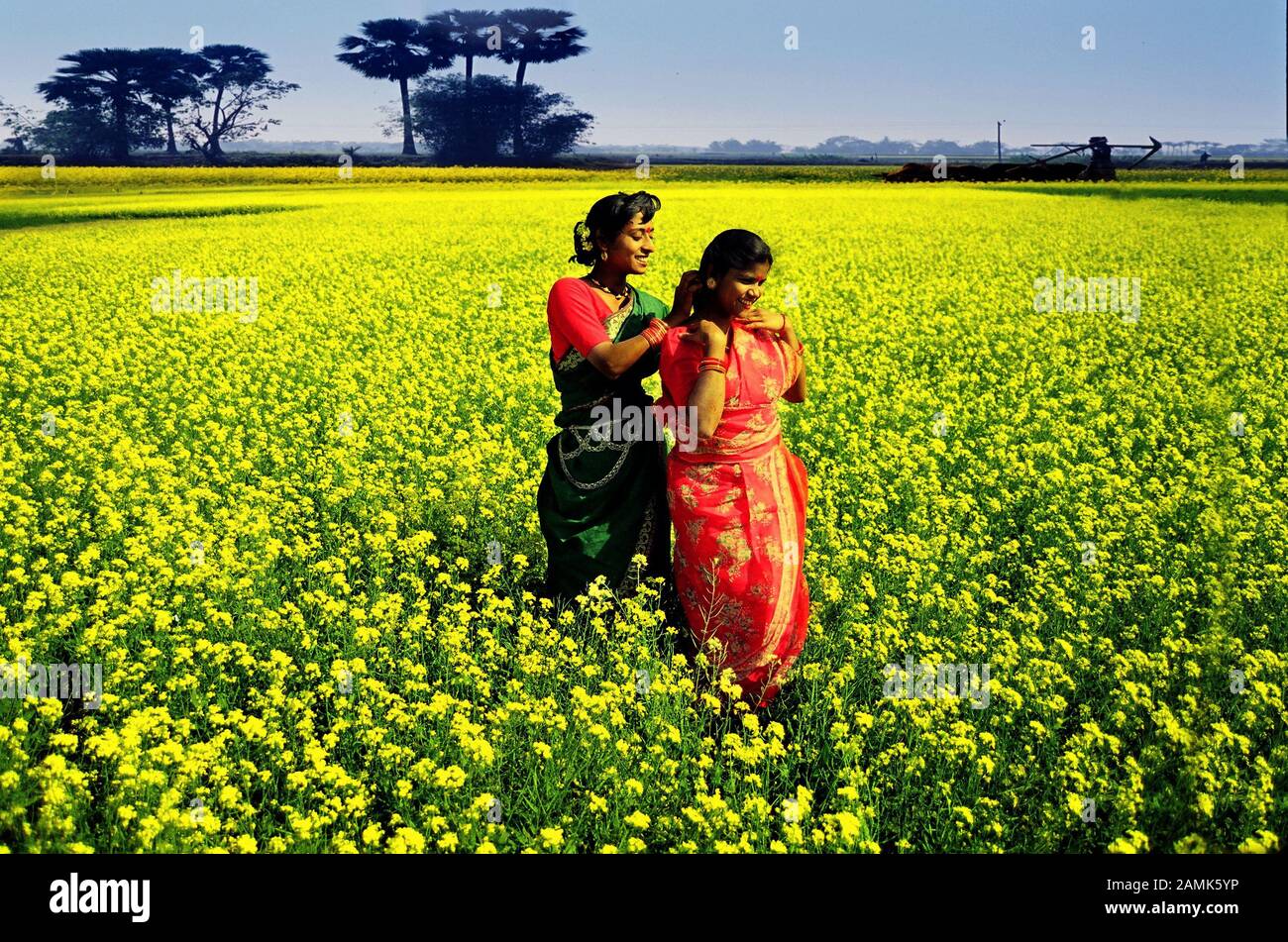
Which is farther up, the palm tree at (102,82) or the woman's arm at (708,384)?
the palm tree at (102,82)

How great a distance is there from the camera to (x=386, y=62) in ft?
115

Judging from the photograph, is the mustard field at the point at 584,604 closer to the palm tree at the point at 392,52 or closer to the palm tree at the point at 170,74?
the palm tree at the point at 392,52

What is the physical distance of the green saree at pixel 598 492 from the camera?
414 cm

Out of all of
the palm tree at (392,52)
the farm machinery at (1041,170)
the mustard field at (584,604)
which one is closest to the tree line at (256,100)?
the palm tree at (392,52)

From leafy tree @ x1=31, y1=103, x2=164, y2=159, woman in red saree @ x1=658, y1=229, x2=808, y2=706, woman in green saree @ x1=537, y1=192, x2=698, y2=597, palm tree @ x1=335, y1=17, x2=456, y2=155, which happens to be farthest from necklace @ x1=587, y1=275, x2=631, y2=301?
leafy tree @ x1=31, y1=103, x2=164, y2=159

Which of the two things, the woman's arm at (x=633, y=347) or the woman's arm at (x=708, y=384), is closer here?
the woman's arm at (x=708, y=384)

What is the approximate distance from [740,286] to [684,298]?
0.27m

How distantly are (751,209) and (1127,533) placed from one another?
72.1 ft

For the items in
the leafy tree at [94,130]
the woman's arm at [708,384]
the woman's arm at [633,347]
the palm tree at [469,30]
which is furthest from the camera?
the leafy tree at [94,130]

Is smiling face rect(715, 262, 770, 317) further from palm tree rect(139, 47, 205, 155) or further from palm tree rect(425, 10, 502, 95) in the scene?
palm tree rect(139, 47, 205, 155)

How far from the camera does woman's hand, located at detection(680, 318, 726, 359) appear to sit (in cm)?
360

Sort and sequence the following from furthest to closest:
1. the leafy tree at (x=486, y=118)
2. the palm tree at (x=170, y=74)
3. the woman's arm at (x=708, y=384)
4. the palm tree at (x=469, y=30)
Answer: the palm tree at (x=170, y=74), the leafy tree at (x=486, y=118), the palm tree at (x=469, y=30), the woman's arm at (x=708, y=384)
